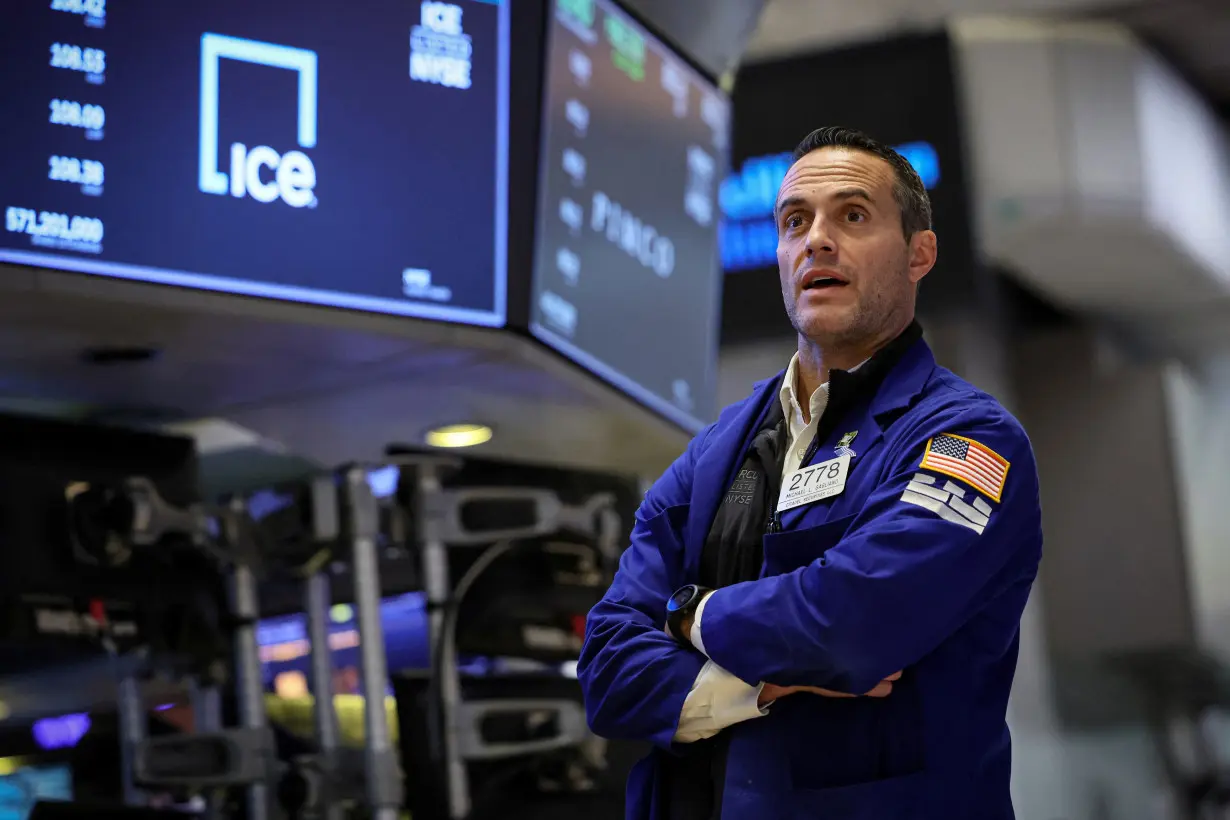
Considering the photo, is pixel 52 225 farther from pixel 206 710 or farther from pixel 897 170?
pixel 897 170

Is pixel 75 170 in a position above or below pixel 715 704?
above

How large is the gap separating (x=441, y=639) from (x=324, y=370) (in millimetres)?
601

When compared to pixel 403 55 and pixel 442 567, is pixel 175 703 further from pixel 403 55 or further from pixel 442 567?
pixel 403 55

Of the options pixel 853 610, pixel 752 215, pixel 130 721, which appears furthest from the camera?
pixel 752 215

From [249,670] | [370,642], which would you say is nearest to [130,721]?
[249,670]

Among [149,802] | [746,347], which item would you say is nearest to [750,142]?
[746,347]

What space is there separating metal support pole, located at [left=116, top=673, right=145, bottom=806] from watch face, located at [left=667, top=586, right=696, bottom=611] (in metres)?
1.99

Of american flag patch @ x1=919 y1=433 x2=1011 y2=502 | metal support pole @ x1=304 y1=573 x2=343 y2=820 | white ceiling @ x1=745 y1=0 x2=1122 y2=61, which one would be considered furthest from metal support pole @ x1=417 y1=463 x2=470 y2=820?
white ceiling @ x1=745 y1=0 x2=1122 y2=61

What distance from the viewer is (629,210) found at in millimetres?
3756

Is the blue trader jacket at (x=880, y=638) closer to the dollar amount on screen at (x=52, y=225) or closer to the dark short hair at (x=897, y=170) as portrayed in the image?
the dark short hair at (x=897, y=170)

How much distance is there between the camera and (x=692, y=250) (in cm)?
403

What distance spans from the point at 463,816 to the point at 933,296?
8.64 feet

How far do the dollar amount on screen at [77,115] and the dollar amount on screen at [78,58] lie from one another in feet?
0.21

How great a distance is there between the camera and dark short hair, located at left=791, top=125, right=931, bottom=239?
1864 mm
